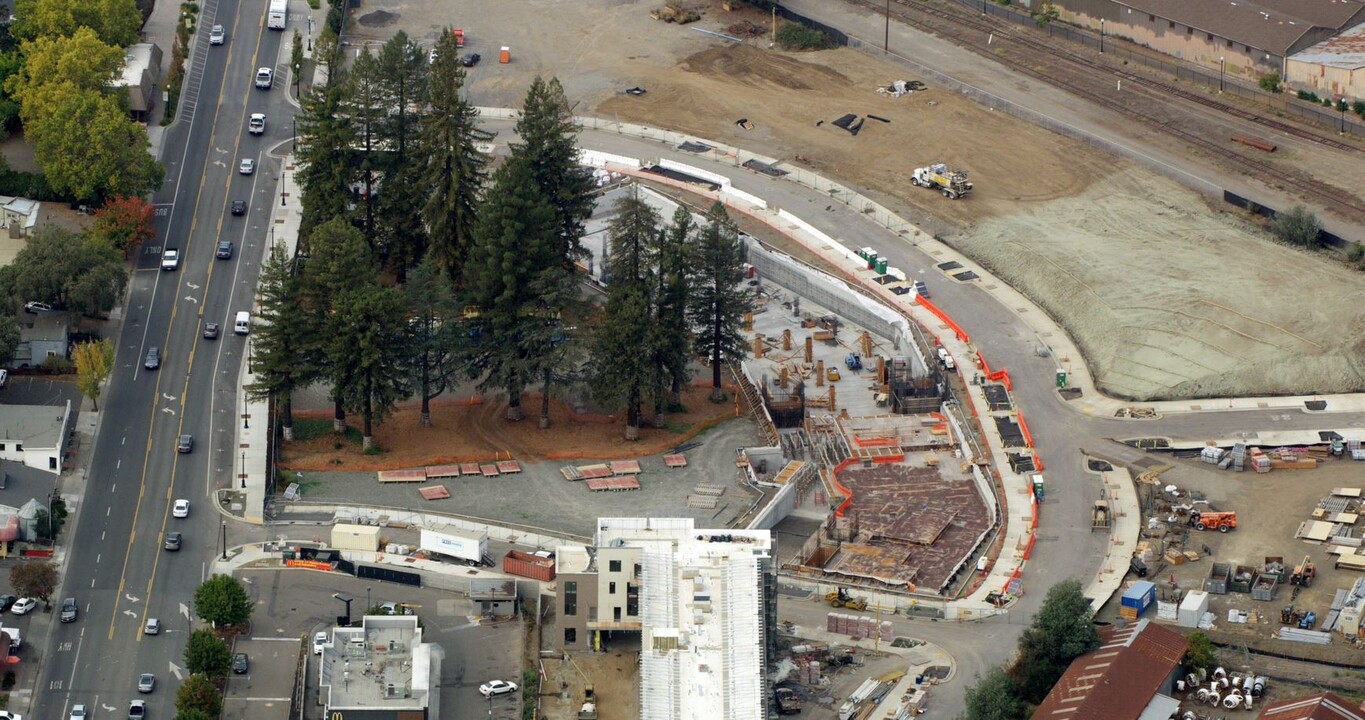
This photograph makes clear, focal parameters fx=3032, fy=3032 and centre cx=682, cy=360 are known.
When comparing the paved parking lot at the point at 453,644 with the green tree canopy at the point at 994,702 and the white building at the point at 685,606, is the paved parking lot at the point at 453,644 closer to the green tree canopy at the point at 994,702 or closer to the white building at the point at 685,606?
the white building at the point at 685,606

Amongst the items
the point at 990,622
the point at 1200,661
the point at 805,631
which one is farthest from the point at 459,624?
the point at 1200,661

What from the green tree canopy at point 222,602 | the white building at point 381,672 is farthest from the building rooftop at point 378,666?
the green tree canopy at point 222,602

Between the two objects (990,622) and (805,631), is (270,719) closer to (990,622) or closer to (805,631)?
(805,631)

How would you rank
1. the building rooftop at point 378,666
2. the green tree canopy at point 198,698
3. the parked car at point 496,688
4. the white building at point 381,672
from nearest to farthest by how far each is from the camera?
the green tree canopy at point 198,698, the white building at point 381,672, the building rooftop at point 378,666, the parked car at point 496,688

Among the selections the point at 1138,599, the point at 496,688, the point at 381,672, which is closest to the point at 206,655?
the point at 381,672

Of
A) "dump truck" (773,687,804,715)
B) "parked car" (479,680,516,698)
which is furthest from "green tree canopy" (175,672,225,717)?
"dump truck" (773,687,804,715)

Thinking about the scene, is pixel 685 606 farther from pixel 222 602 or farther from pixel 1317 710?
pixel 1317 710
